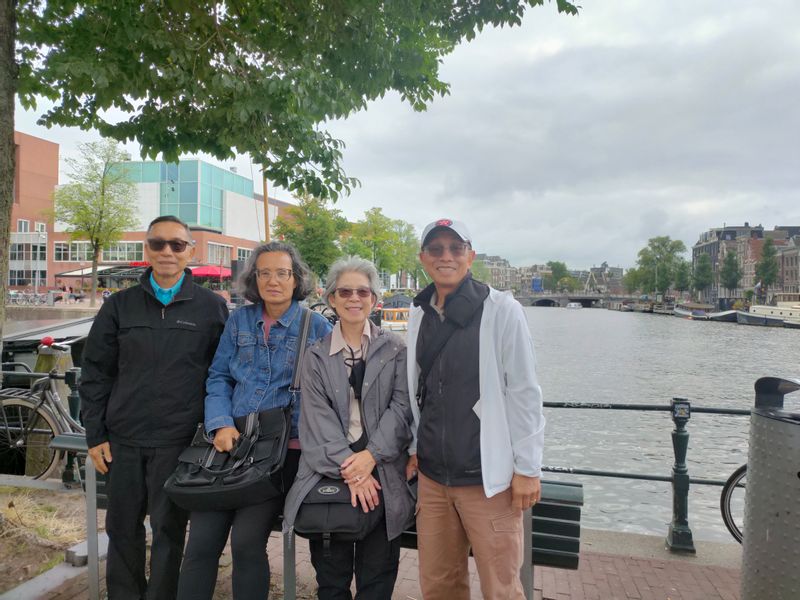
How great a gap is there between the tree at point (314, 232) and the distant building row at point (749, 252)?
4940 cm

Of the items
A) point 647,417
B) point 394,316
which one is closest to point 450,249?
point 647,417

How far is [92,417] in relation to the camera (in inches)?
110

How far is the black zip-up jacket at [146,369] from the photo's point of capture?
275 cm

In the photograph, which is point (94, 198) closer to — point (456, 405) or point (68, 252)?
point (68, 252)

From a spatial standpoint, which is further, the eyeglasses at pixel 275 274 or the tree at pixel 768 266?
the tree at pixel 768 266

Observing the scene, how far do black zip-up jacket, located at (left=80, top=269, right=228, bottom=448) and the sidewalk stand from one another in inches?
41.4

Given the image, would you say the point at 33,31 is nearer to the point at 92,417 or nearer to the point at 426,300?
the point at 92,417

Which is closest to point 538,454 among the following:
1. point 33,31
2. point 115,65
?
point 115,65

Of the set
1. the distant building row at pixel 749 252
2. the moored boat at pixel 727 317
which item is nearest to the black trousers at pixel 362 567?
the distant building row at pixel 749 252

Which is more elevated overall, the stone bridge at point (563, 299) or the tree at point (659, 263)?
the tree at point (659, 263)

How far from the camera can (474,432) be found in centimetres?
233

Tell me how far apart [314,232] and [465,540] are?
35897mm

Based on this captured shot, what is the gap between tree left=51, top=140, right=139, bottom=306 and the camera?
130 ft

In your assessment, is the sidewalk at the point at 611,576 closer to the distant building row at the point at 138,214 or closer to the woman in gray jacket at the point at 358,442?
the woman in gray jacket at the point at 358,442
